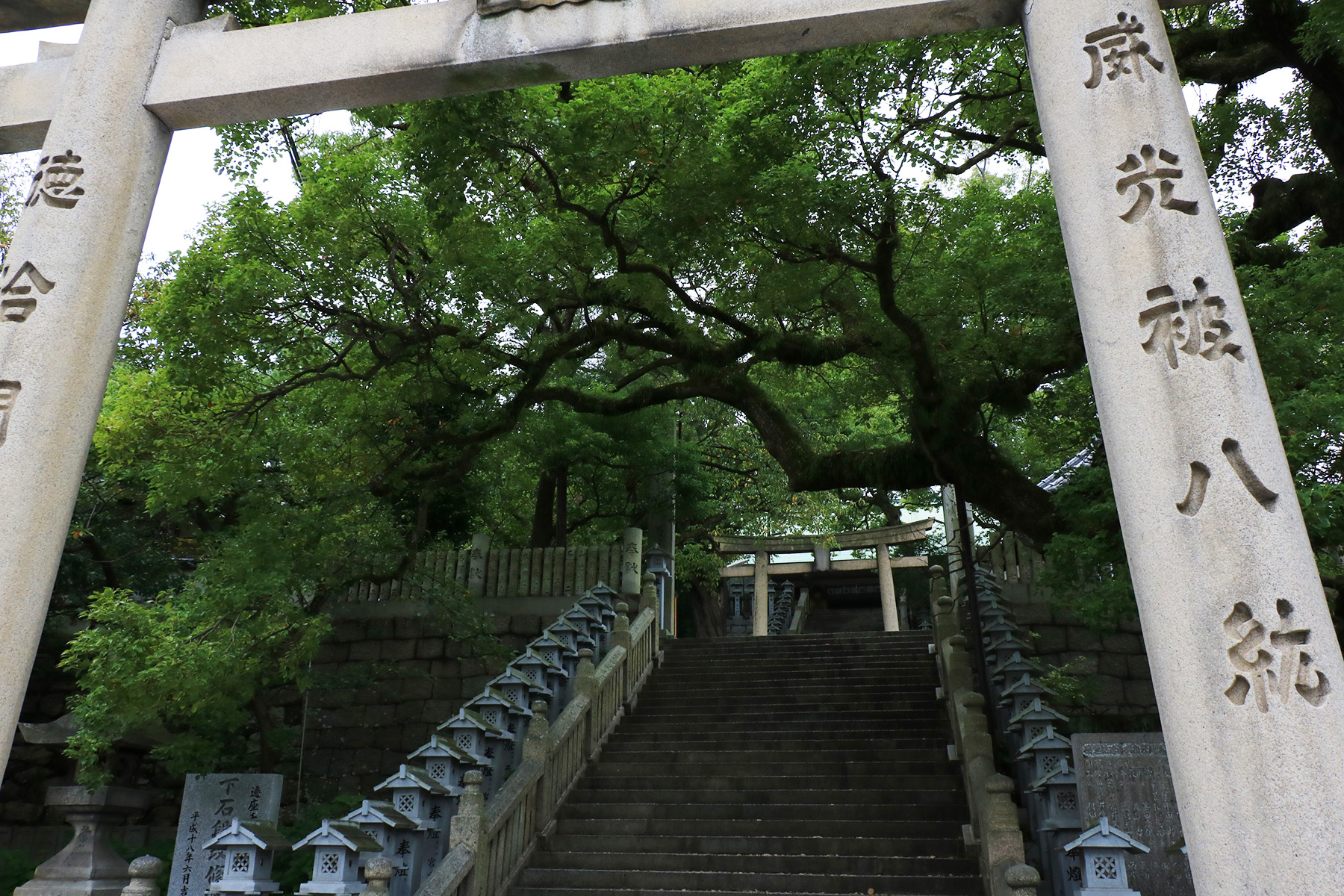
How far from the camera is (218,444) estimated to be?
805 centimetres

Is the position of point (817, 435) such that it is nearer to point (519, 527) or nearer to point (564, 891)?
point (519, 527)

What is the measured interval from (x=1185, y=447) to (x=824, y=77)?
464 centimetres

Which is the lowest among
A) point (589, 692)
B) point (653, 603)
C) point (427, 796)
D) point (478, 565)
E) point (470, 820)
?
point (470, 820)

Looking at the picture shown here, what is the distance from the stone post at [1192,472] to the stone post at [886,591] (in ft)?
46.7

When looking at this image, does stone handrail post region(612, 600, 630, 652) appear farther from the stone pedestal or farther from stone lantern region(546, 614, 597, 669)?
the stone pedestal

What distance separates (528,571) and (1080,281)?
10.0 meters

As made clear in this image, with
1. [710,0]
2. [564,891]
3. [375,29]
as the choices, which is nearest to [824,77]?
[710,0]

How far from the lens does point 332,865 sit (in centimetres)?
518

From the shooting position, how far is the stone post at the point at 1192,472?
2.53m

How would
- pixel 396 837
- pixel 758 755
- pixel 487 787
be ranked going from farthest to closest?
pixel 758 755
pixel 487 787
pixel 396 837

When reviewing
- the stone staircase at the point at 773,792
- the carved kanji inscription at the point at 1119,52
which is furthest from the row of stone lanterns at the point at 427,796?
the carved kanji inscription at the point at 1119,52

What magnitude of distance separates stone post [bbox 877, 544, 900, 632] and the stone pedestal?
40.7 feet

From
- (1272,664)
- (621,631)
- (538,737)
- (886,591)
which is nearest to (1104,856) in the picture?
(1272,664)

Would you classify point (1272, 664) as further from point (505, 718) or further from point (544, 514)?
point (544, 514)
